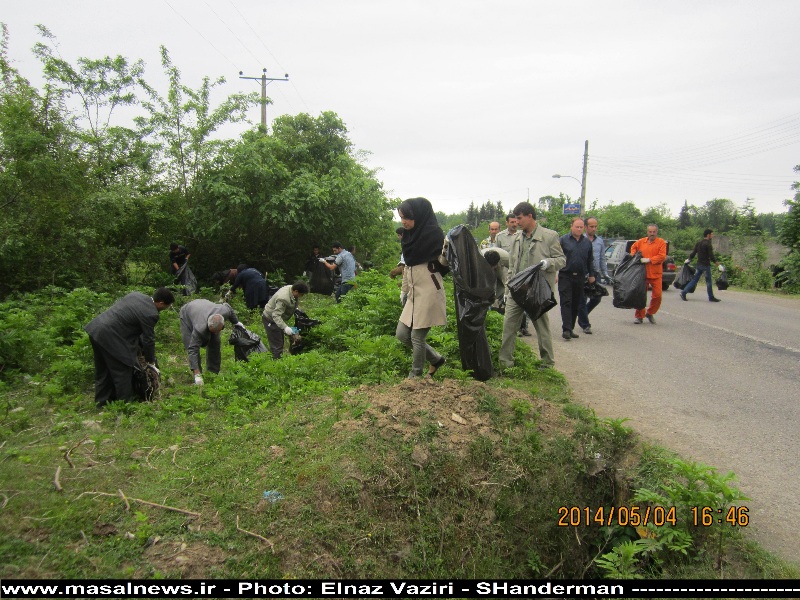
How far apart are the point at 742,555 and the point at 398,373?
367cm

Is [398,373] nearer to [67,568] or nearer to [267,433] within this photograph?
[267,433]

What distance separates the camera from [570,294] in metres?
8.88

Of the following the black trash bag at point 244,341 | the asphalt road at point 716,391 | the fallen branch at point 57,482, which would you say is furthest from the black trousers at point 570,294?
the fallen branch at point 57,482

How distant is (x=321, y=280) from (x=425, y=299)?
31.7ft

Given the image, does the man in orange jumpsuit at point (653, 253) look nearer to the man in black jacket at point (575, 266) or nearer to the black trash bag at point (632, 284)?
the black trash bag at point (632, 284)

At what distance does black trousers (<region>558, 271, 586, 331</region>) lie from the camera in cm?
877

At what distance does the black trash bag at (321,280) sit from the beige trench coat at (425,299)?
9.40m

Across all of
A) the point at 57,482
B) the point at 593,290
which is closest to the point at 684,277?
the point at 593,290

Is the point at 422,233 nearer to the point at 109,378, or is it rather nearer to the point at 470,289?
the point at 470,289

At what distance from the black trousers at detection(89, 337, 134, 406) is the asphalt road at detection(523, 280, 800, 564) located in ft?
16.5

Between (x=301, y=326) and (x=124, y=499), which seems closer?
(x=124, y=499)

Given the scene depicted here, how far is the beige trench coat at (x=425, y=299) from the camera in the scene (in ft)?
18.0

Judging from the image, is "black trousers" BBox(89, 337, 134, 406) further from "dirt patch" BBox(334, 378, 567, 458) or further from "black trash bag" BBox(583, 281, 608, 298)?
"black trash bag" BBox(583, 281, 608, 298)

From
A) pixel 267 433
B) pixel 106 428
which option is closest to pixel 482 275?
pixel 267 433
